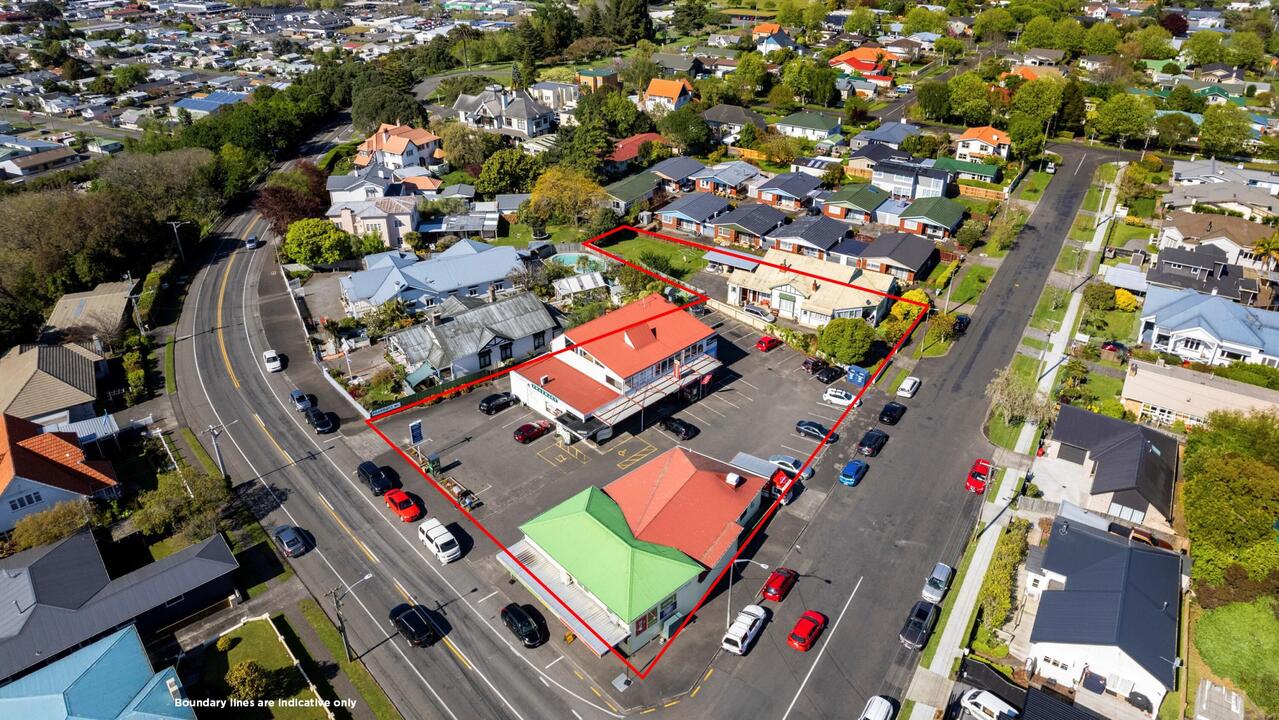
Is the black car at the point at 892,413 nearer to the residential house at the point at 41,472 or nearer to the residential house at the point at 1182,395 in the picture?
the residential house at the point at 1182,395

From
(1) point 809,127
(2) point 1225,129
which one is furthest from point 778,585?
(2) point 1225,129

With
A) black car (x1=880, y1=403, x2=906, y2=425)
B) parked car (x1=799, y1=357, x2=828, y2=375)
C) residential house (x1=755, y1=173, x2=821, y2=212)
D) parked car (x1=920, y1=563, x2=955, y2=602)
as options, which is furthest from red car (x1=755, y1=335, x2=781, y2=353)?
residential house (x1=755, y1=173, x2=821, y2=212)

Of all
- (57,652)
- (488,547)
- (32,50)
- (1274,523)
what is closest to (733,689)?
(488,547)

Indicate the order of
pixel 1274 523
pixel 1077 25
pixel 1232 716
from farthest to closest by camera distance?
pixel 1077 25 < pixel 1274 523 < pixel 1232 716

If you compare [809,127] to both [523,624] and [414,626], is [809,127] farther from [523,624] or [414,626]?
[414,626]

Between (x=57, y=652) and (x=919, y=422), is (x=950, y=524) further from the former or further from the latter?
(x=57, y=652)

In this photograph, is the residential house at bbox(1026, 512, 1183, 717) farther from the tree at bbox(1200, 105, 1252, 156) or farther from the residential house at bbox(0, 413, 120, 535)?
the tree at bbox(1200, 105, 1252, 156)

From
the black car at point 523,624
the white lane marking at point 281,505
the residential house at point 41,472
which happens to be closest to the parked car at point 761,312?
the black car at point 523,624
